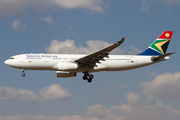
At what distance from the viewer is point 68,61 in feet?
127

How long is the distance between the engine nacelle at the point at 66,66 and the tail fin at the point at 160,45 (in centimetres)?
1228

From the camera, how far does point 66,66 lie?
123 feet

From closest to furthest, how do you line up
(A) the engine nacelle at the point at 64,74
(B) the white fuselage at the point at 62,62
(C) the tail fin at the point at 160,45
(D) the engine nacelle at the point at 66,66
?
(D) the engine nacelle at the point at 66,66 → (B) the white fuselage at the point at 62,62 → (A) the engine nacelle at the point at 64,74 → (C) the tail fin at the point at 160,45

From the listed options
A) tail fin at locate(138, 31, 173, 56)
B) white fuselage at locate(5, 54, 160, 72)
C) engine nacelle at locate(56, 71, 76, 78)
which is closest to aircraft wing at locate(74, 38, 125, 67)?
white fuselage at locate(5, 54, 160, 72)

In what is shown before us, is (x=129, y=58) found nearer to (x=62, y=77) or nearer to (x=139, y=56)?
(x=139, y=56)

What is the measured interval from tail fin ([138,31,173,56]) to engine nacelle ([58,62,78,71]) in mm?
12277

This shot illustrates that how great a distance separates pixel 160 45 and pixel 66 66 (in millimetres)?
17311

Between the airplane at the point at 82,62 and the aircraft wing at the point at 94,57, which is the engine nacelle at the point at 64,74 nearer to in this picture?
the airplane at the point at 82,62

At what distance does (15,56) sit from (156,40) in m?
23.6

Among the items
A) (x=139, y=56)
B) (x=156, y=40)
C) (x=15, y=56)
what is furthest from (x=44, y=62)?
(x=156, y=40)

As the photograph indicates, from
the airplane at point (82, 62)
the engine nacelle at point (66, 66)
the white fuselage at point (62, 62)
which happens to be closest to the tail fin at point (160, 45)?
the airplane at point (82, 62)

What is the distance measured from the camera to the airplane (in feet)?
124

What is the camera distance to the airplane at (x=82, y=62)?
3781cm

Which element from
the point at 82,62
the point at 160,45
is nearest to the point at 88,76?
the point at 82,62
